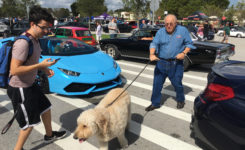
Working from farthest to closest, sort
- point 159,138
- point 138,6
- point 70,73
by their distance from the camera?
point 138,6 → point 70,73 → point 159,138

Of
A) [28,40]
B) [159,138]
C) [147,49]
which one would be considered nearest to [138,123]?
[159,138]

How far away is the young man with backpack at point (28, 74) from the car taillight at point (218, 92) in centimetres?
197

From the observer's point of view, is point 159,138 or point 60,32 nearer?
point 159,138

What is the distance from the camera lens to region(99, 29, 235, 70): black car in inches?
280

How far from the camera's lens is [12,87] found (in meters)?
2.46

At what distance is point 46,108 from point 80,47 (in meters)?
3.47

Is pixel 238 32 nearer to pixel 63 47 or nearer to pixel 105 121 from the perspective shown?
pixel 63 47

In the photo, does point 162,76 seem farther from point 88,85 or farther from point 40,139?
point 40,139

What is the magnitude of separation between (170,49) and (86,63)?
226 cm

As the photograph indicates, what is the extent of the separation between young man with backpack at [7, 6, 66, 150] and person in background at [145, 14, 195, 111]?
2.14m

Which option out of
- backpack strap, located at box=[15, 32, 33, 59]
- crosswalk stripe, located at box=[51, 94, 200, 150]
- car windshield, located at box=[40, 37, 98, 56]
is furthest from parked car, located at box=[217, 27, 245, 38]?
backpack strap, located at box=[15, 32, 33, 59]

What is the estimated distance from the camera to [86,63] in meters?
5.11

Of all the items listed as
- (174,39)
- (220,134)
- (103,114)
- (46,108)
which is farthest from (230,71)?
(46,108)

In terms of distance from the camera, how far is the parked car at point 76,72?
15.3ft
